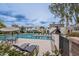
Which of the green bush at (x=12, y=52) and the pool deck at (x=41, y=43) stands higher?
the pool deck at (x=41, y=43)

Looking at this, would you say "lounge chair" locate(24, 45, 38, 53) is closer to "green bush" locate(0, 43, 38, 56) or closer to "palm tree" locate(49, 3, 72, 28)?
"green bush" locate(0, 43, 38, 56)

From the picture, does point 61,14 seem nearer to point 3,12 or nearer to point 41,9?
point 41,9

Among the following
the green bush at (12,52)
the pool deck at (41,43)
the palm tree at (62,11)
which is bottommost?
the green bush at (12,52)

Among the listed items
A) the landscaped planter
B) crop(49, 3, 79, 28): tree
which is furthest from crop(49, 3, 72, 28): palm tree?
the landscaped planter

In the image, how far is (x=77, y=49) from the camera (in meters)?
1.12

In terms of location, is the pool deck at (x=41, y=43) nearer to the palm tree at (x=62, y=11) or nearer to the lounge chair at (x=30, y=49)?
the lounge chair at (x=30, y=49)

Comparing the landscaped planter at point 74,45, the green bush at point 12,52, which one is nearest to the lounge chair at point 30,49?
the green bush at point 12,52

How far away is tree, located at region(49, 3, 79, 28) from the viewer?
1136 millimetres

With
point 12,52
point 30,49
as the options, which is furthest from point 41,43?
point 12,52

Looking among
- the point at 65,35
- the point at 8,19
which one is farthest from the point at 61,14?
the point at 8,19

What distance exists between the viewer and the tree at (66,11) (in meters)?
1.14

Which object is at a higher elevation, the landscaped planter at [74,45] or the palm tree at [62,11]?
the palm tree at [62,11]

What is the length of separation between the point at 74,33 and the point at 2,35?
49cm

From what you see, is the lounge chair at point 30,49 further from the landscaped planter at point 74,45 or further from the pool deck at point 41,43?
the landscaped planter at point 74,45
